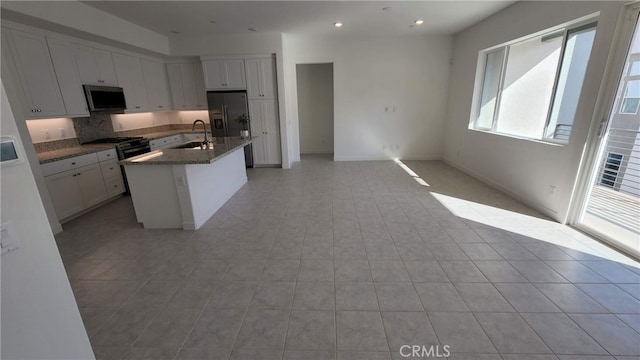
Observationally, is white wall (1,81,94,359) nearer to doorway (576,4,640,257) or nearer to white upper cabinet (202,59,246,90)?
doorway (576,4,640,257)

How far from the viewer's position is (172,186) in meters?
3.21

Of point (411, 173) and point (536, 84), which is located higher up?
point (536, 84)

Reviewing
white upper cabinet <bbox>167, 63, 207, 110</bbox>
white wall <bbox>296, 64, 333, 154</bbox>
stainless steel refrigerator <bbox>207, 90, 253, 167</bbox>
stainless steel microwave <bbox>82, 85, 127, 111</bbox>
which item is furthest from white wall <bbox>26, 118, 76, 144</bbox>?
A: white wall <bbox>296, 64, 333, 154</bbox>

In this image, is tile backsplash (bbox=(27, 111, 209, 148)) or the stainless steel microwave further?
the stainless steel microwave

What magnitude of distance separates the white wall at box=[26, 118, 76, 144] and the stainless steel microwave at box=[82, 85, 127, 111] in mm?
457

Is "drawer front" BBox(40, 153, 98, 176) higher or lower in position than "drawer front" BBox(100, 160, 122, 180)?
higher

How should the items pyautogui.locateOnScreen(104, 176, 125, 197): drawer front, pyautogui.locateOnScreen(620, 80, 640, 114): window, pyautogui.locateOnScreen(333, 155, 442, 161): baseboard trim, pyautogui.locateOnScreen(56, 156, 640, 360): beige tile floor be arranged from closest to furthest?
pyautogui.locateOnScreen(56, 156, 640, 360): beige tile floor, pyautogui.locateOnScreen(620, 80, 640, 114): window, pyautogui.locateOnScreen(104, 176, 125, 197): drawer front, pyautogui.locateOnScreen(333, 155, 442, 161): baseboard trim

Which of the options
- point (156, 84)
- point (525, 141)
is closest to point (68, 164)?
point (156, 84)

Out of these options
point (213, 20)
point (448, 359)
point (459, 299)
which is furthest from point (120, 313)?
point (213, 20)

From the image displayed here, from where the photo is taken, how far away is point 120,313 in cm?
200

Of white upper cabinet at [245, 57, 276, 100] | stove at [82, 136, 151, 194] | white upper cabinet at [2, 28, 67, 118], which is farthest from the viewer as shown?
white upper cabinet at [245, 57, 276, 100]

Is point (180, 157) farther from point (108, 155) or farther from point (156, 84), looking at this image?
point (156, 84)

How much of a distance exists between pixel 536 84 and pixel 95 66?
Answer: 706 cm

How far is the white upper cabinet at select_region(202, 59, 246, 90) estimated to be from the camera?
19.0 ft
